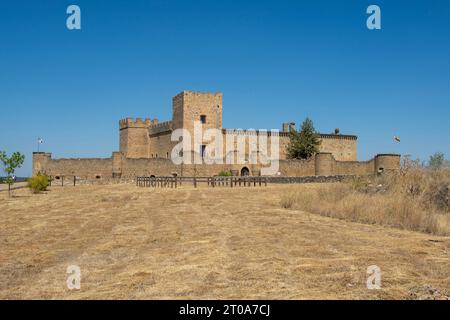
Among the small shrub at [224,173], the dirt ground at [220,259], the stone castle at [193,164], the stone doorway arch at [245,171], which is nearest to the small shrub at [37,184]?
the stone castle at [193,164]

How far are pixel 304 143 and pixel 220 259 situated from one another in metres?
38.2

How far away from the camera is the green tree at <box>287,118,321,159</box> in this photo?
144ft

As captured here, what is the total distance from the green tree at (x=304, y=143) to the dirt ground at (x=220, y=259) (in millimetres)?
32459

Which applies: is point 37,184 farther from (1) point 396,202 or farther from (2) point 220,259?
(2) point 220,259

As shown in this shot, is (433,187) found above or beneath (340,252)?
above

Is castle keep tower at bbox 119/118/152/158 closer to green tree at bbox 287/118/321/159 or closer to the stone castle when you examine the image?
the stone castle

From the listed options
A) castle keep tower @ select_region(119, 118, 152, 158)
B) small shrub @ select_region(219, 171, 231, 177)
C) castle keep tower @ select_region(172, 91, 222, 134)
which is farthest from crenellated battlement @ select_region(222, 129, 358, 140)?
castle keep tower @ select_region(119, 118, 152, 158)

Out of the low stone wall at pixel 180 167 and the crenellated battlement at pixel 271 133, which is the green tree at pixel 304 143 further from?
the low stone wall at pixel 180 167

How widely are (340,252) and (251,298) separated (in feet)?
9.71

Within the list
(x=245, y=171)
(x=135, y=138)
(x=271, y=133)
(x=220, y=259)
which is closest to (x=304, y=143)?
(x=271, y=133)

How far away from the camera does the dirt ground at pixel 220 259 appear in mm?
5086
